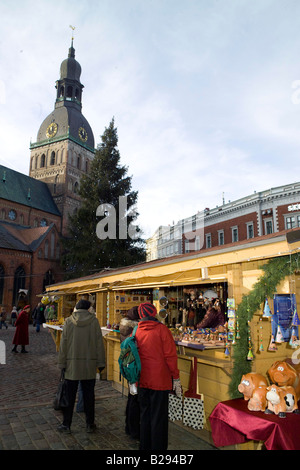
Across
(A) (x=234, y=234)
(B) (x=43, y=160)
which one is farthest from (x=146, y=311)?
(B) (x=43, y=160)

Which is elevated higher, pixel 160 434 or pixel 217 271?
pixel 217 271

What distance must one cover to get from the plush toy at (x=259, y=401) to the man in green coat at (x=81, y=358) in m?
2.23

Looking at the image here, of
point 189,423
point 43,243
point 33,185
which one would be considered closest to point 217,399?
point 189,423

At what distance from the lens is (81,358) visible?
463 centimetres

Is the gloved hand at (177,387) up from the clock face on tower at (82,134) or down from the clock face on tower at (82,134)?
down

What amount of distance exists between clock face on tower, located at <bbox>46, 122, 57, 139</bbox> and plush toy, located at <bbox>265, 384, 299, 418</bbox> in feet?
186

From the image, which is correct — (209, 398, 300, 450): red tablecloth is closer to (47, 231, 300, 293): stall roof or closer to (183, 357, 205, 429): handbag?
(183, 357, 205, 429): handbag

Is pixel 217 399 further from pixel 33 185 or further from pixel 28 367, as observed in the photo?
pixel 33 185

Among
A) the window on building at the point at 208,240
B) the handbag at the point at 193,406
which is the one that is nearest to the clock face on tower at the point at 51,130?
the window on building at the point at 208,240

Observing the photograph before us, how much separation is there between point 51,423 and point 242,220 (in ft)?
97.3

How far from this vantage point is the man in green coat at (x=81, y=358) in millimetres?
4551

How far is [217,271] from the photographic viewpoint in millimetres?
5988

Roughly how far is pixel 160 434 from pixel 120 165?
28.8m

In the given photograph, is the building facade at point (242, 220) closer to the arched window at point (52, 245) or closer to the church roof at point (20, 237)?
the arched window at point (52, 245)
